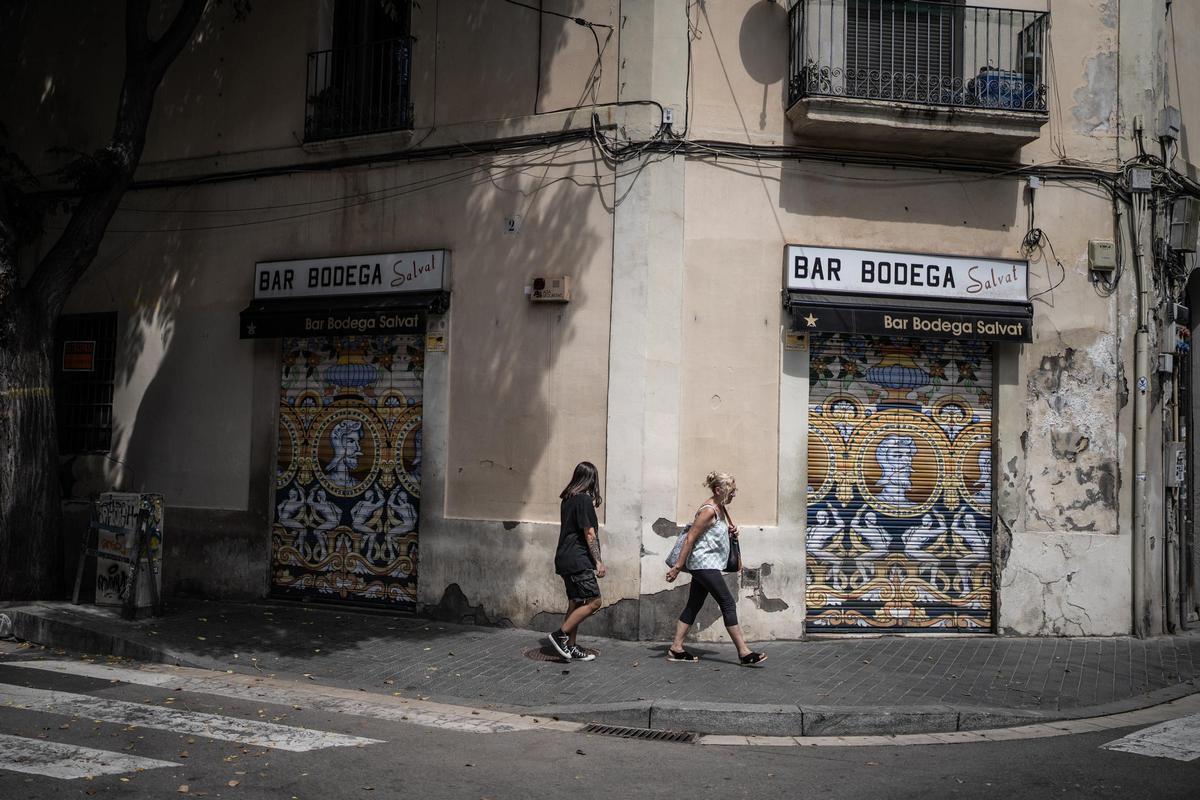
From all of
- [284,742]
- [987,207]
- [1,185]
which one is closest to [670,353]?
[987,207]

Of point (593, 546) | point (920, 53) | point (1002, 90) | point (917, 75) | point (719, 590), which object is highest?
point (920, 53)

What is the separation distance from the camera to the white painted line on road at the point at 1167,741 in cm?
665

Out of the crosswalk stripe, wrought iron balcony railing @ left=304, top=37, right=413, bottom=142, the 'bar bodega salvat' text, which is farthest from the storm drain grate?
wrought iron balcony railing @ left=304, top=37, right=413, bottom=142

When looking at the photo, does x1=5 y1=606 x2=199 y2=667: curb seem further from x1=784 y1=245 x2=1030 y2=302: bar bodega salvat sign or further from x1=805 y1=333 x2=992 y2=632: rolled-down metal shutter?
x1=784 y1=245 x2=1030 y2=302: bar bodega salvat sign

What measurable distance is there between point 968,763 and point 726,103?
6.59m

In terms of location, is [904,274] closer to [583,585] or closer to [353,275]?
[583,585]

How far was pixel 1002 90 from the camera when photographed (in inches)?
417

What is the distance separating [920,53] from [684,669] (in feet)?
21.9

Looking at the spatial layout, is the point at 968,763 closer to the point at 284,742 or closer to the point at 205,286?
the point at 284,742

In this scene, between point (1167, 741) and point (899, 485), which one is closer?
point (1167, 741)

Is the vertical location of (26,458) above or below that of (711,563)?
above

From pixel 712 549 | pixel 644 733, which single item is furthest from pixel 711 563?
pixel 644 733

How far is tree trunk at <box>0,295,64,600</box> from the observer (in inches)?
429

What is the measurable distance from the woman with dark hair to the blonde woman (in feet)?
2.19
